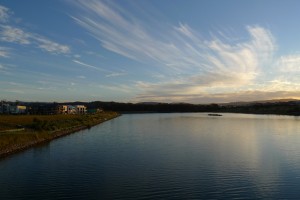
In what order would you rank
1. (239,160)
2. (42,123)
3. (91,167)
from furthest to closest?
1. (42,123)
2. (239,160)
3. (91,167)

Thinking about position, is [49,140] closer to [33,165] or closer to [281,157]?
[33,165]

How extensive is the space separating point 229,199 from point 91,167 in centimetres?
816

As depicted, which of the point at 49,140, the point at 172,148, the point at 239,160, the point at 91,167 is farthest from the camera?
the point at 49,140

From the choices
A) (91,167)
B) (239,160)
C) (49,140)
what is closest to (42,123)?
(49,140)

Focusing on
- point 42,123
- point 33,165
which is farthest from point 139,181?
point 42,123

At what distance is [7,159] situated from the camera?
2116 cm

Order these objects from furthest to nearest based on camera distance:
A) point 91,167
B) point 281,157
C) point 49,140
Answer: point 49,140 < point 281,157 < point 91,167

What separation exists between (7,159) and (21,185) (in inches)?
283

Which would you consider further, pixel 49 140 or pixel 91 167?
pixel 49 140

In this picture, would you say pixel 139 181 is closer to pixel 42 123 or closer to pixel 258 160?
pixel 258 160

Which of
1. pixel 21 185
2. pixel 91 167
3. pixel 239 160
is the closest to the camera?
pixel 21 185

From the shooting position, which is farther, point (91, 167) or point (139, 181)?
point (91, 167)

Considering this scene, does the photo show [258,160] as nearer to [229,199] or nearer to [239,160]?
[239,160]

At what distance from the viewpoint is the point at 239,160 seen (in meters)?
20.5
